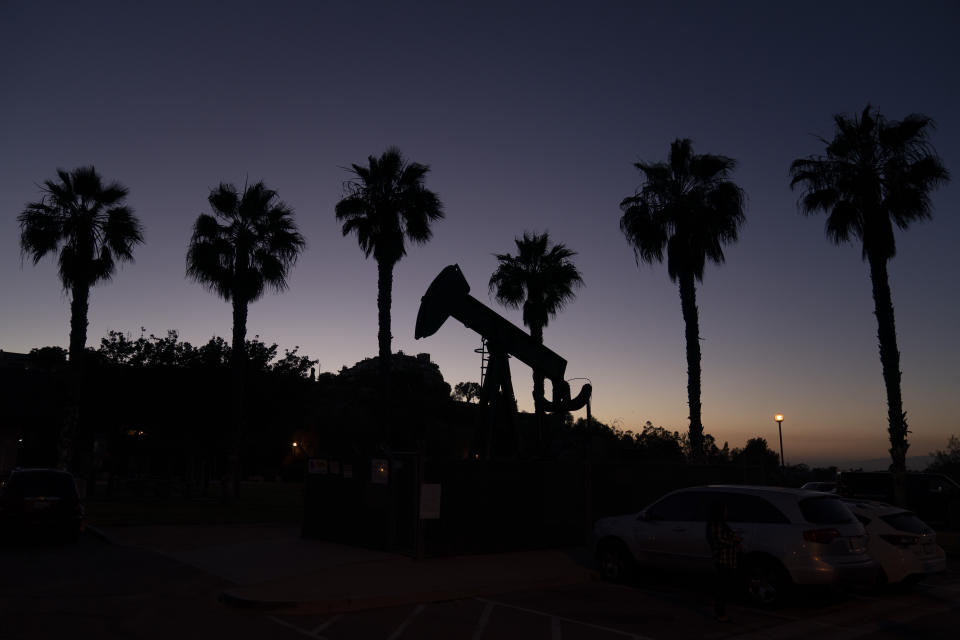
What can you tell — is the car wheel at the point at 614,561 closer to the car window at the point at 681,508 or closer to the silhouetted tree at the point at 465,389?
the car window at the point at 681,508

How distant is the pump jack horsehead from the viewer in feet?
52.2

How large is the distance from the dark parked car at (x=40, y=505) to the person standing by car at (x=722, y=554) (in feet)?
43.4

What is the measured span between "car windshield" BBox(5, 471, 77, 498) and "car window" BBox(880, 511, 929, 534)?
1592cm

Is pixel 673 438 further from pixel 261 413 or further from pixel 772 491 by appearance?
pixel 772 491

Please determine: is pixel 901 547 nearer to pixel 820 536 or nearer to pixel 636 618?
pixel 820 536

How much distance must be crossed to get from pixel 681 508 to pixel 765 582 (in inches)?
68.8

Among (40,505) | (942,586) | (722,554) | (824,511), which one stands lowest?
(942,586)

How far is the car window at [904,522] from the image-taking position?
11.1 meters

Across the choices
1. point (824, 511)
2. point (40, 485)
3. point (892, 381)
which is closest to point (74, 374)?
point (40, 485)

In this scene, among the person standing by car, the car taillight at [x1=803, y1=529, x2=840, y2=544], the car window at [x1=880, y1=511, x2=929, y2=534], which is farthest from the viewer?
the car window at [x1=880, y1=511, x2=929, y2=534]

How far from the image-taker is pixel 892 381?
21922mm

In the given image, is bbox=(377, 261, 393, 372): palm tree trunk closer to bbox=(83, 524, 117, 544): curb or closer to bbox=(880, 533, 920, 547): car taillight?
bbox=(83, 524, 117, 544): curb

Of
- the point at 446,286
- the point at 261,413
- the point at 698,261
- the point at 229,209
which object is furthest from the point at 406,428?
the point at 446,286

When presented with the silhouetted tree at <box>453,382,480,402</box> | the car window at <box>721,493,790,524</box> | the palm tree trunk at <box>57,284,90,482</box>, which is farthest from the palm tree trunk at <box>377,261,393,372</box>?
the silhouetted tree at <box>453,382,480,402</box>
